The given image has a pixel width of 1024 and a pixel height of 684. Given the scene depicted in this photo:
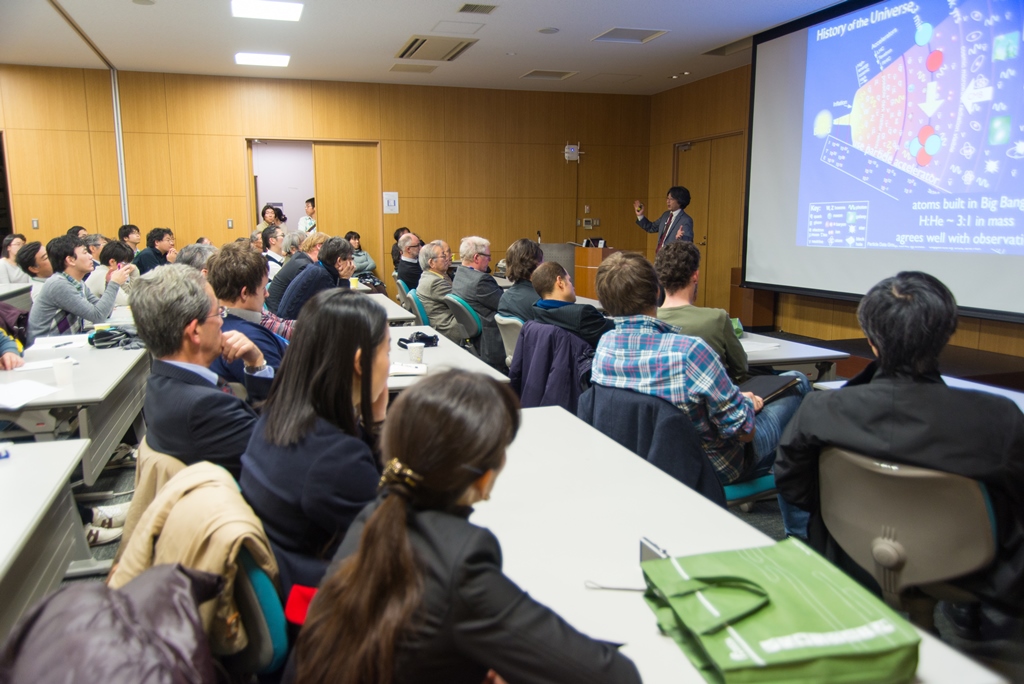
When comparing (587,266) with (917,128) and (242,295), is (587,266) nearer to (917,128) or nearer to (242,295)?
(917,128)

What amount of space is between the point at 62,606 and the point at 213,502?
15.9 inches

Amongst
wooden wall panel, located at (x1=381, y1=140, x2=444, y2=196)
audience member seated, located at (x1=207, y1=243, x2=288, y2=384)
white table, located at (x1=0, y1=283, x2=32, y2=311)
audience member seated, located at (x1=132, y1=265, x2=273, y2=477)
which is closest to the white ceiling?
wooden wall panel, located at (x1=381, y1=140, x2=444, y2=196)

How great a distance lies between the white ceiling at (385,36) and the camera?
6.50m

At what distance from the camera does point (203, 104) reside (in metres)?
9.45

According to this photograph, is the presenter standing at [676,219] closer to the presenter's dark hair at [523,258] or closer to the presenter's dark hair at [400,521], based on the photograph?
the presenter's dark hair at [523,258]

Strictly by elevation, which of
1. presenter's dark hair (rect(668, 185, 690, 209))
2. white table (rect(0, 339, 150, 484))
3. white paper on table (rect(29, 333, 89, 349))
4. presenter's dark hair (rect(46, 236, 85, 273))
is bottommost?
white table (rect(0, 339, 150, 484))

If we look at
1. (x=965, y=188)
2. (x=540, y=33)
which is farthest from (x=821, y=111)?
(x=540, y=33)

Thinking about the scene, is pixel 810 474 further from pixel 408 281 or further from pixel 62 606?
pixel 408 281

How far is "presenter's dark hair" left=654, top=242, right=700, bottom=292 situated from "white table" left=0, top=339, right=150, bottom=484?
235 cm

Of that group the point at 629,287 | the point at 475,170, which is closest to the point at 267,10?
the point at 475,170

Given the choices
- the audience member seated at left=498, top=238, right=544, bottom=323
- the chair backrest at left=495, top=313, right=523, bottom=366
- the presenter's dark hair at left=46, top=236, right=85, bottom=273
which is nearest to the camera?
the chair backrest at left=495, top=313, right=523, bottom=366

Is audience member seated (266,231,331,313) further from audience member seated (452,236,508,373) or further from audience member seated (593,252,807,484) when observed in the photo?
audience member seated (593,252,807,484)

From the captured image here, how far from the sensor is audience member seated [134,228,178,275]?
282 inches

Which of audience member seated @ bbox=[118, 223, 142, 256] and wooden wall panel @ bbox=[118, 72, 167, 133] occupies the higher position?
wooden wall panel @ bbox=[118, 72, 167, 133]
